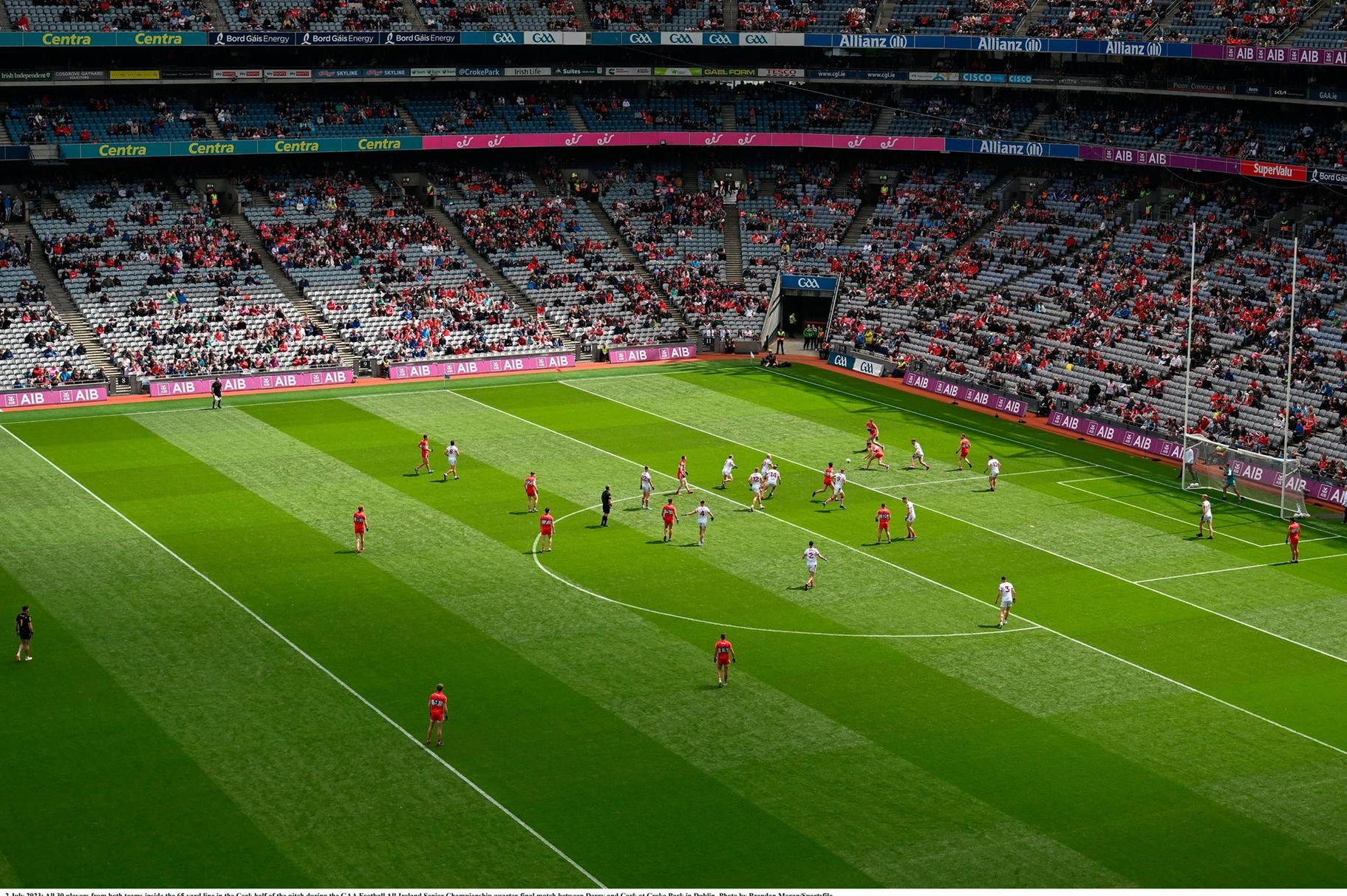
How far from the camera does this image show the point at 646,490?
53.0 metres

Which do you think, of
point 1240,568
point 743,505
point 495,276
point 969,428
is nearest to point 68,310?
point 495,276

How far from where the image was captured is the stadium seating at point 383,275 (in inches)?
3059

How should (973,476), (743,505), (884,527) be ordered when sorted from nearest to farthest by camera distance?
(884,527) < (743,505) < (973,476)

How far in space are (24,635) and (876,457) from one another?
31.4 metres

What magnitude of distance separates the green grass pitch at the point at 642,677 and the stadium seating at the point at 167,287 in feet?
35.4

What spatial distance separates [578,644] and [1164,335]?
127ft

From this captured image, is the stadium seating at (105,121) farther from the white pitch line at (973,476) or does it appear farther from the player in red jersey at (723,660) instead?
the player in red jersey at (723,660)

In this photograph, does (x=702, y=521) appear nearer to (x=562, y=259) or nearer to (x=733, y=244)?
(x=562, y=259)

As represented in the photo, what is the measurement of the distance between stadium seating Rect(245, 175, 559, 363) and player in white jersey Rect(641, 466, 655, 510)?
25.4m

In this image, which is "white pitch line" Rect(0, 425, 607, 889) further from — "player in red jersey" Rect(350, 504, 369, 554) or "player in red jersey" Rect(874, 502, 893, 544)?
"player in red jersey" Rect(874, 502, 893, 544)

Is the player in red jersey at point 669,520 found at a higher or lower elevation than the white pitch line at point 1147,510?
higher

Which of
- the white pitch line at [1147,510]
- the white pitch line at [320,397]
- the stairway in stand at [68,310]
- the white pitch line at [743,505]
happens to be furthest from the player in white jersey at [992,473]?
the stairway in stand at [68,310]

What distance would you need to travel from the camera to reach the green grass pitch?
3014 centimetres

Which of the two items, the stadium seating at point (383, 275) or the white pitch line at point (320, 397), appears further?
the stadium seating at point (383, 275)
